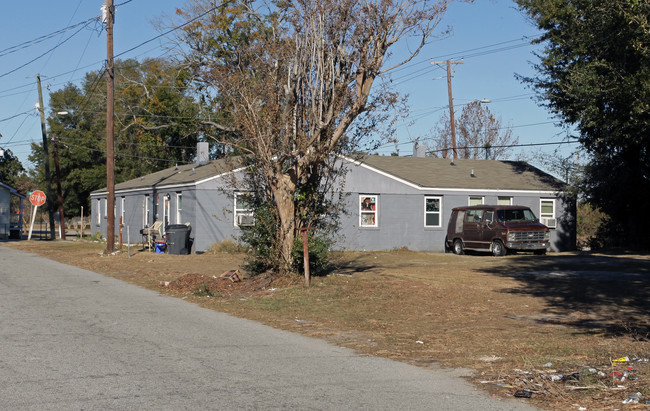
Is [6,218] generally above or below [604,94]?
below

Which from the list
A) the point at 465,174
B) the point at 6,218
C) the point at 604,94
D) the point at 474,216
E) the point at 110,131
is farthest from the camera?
the point at 6,218

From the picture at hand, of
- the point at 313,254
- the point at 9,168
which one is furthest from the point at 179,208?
the point at 9,168

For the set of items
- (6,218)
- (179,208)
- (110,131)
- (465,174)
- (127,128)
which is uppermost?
(127,128)

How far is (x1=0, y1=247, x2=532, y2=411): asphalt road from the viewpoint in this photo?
20.5 feet

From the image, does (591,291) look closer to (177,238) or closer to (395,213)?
(395,213)

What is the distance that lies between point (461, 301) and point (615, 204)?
20946 mm

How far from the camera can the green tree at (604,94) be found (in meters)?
16.7

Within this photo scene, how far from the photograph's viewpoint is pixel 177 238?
27500mm

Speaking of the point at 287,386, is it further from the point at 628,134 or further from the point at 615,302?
the point at 628,134

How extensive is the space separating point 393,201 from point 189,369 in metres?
24.6

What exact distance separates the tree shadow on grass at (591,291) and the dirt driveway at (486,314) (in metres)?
0.03

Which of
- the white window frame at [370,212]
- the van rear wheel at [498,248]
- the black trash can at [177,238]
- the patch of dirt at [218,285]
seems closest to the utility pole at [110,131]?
the black trash can at [177,238]

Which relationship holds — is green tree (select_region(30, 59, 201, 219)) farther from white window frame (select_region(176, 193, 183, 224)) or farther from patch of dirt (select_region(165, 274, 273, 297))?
patch of dirt (select_region(165, 274, 273, 297))

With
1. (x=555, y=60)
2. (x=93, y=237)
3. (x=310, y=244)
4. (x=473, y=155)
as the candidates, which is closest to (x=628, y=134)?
(x=555, y=60)
